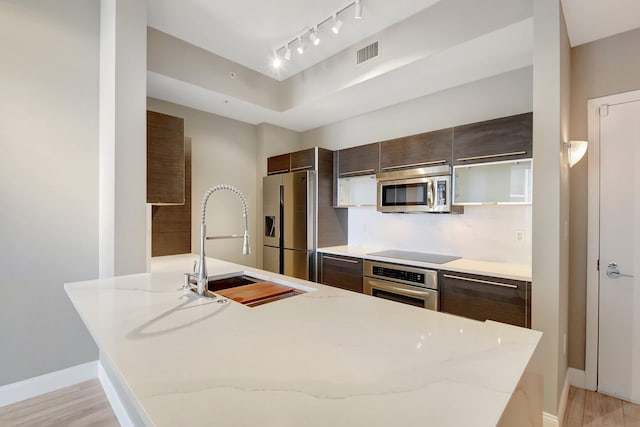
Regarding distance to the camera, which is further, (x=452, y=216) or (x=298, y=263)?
(x=298, y=263)

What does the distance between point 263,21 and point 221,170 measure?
1991 millimetres

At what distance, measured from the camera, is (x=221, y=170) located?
13.3 feet

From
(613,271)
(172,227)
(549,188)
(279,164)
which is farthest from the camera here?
(279,164)

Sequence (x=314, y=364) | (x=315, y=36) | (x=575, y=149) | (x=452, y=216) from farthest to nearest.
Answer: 1. (x=452, y=216)
2. (x=315, y=36)
3. (x=575, y=149)
4. (x=314, y=364)

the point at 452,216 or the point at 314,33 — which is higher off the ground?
the point at 314,33

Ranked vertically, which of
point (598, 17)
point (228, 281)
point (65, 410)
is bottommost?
point (65, 410)

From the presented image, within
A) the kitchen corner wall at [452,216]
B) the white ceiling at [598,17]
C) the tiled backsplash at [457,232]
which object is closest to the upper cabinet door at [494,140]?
the kitchen corner wall at [452,216]

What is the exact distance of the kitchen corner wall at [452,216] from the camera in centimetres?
275

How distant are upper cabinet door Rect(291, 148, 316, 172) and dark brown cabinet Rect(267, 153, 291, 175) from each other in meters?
0.11

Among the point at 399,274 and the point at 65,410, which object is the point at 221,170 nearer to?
the point at 399,274

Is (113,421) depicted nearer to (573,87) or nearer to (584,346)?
(584,346)

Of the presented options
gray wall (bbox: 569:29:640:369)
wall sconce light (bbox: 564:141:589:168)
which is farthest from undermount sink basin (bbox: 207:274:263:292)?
gray wall (bbox: 569:29:640:369)

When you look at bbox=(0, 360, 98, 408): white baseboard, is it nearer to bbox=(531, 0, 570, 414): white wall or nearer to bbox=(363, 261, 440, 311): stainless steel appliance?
bbox=(363, 261, 440, 311): stainless steel appliance

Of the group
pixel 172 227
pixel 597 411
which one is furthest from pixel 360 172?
pixel 597 411
